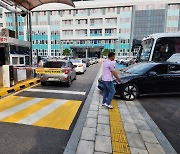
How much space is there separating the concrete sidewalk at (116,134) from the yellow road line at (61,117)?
310mm

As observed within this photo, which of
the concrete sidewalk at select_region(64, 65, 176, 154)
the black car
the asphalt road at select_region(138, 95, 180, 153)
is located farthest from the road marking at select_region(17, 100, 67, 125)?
the asphalt road at select_region(138, 95, 180, 153)

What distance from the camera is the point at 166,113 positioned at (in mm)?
5328

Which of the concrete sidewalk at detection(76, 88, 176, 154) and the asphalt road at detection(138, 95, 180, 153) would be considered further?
the asphalt road at detection(138, 95, 180, 153)

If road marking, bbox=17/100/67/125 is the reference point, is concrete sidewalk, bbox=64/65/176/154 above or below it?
below

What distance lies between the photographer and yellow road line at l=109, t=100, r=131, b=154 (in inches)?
127

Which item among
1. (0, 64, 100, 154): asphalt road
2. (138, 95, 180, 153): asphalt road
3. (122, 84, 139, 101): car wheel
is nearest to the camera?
(0, 64, 100, 154): asphalt road

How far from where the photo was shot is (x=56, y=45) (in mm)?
67688

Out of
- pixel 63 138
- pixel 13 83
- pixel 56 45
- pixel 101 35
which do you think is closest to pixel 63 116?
pixel 63 138

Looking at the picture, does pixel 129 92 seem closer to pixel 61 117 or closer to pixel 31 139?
pixel 61 117

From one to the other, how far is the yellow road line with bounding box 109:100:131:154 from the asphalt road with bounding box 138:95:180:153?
41.6 inches

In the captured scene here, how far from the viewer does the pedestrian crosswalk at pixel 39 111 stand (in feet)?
14.3

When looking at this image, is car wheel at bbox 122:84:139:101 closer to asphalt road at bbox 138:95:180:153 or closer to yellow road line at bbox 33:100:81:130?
asphalt road at bbox 138:95:180:153

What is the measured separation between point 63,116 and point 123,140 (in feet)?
6.65

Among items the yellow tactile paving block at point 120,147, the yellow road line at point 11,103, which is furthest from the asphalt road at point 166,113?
the yellow road line at point 11,103
